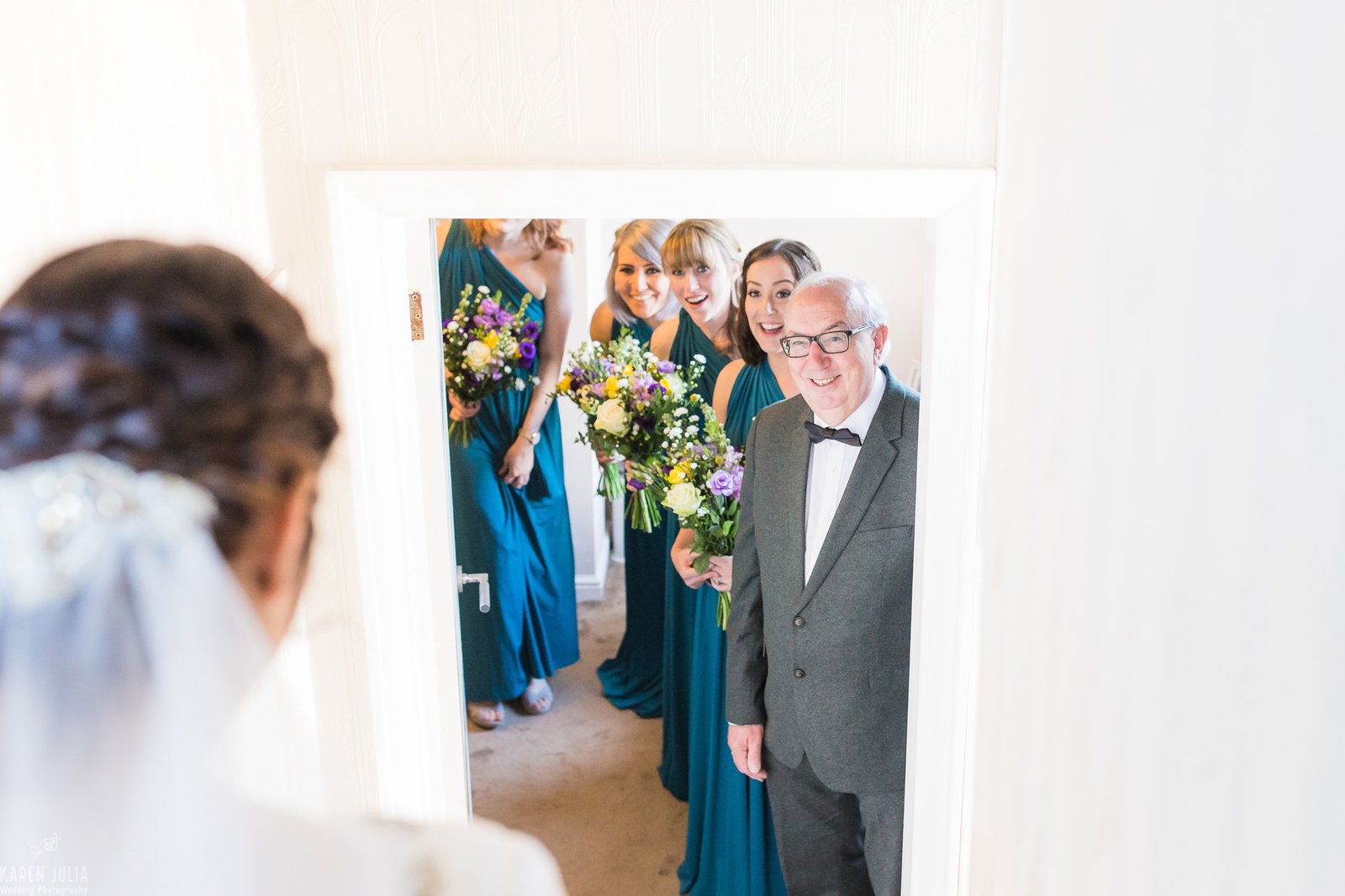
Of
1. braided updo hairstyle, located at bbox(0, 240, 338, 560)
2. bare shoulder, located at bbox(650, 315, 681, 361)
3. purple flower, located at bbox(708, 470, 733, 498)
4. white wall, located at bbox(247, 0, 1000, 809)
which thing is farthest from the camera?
bare shoulder, located at bbox(650, 315, 681, 361)

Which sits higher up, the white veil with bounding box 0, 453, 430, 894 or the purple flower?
the white veil with bounding box 0, 453, 430, 894

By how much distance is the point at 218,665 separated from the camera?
779mm

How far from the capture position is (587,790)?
3598 millimetres

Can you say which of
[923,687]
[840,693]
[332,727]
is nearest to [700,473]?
[840,693]

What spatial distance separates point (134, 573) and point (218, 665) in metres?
0.10

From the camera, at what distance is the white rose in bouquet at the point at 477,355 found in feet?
11.6

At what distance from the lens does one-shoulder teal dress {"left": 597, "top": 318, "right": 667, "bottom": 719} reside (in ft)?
12.7

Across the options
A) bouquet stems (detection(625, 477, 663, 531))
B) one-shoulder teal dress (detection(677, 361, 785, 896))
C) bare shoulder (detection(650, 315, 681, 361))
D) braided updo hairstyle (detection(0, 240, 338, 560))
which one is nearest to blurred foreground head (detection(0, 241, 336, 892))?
braided updo hairstyle (detection(0, 240, 338, 560))

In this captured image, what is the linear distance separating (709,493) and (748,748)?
0.72 metres

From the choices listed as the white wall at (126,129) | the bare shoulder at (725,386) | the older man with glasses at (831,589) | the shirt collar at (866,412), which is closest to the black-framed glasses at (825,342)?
the older man with glasses at (831,589)

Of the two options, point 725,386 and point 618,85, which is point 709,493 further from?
point 618,85

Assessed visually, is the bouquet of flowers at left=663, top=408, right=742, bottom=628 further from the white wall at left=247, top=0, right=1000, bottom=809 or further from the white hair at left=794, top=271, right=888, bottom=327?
the white wall at left=247, top=0, right=1000, bottom=809

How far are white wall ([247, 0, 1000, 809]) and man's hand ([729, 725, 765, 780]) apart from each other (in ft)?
4.02

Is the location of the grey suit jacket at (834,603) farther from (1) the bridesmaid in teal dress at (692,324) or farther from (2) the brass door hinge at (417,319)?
(2) the brass door hinge at (417,319)
